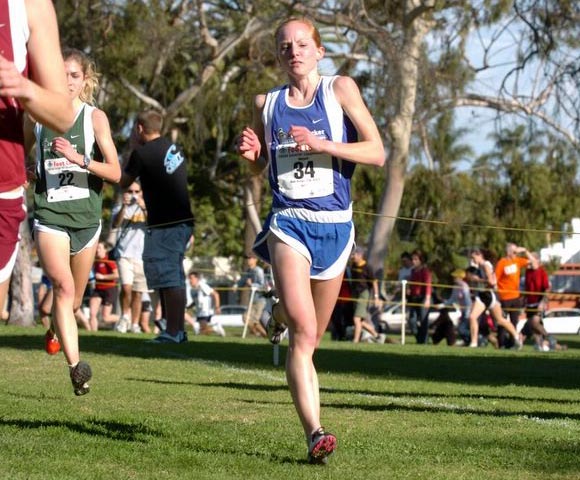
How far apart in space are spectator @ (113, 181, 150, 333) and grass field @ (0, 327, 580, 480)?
4.78 meters

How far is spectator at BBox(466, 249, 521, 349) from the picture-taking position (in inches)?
863

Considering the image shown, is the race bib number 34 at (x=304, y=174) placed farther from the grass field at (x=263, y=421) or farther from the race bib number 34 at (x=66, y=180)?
the race bib number 34 at (x=66, y=180)

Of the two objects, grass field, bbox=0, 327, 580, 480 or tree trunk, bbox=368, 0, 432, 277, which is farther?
tree trunk, bbox=368, 0, 432, 277

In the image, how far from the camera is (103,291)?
22.4 metres

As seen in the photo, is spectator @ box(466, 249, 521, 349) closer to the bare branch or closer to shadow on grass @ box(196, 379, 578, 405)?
shadow on grass @ box(196, 379, 578, 405)

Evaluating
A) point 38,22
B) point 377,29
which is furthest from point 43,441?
point 377,29

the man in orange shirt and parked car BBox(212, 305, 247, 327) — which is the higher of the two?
the man in orange shirt

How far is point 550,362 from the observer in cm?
1482

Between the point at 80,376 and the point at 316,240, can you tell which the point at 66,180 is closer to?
the point at 80,376

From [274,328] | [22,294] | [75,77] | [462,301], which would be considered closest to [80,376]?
[274,328]

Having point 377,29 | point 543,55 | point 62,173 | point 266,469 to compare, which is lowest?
point 266,469

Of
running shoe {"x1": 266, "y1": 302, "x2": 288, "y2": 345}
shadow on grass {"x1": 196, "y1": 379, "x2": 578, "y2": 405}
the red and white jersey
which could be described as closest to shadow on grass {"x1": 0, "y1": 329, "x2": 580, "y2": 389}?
shadow on grass {"x1": 196, "y1": 379, "x2": 578, "y2": 405}

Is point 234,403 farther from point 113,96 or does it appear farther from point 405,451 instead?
point 113,96

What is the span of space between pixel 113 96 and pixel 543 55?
16.4 metres
